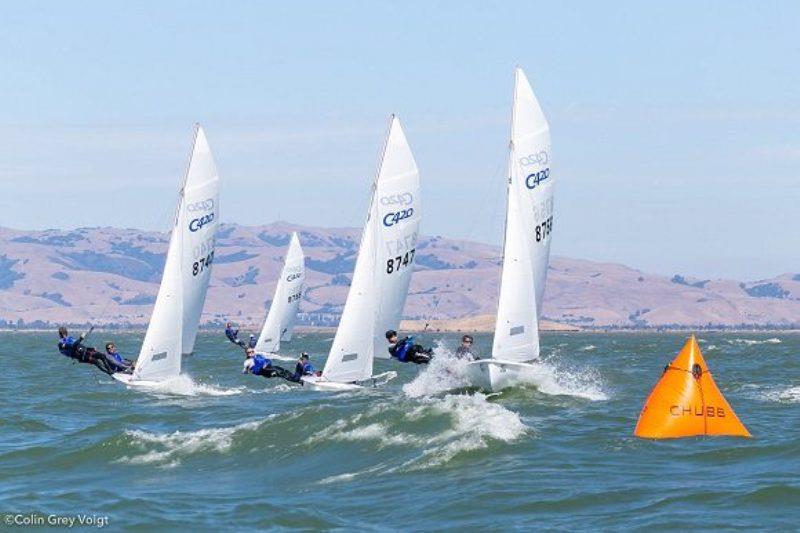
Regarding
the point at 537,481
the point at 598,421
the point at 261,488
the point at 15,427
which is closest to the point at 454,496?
the point at 537,481

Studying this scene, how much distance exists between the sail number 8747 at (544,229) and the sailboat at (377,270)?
438cm

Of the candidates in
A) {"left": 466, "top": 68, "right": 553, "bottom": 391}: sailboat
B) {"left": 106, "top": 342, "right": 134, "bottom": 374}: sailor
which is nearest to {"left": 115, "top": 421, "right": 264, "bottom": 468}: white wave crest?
{"left": 466, "top": 68, "right": 553, "bottom": 391}: sailboat

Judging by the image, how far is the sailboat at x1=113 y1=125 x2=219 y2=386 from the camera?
46.0 meters

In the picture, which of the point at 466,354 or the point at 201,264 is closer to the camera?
the point at 466,354

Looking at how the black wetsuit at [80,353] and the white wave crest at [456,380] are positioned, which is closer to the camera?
the white wave crest at [456,380]

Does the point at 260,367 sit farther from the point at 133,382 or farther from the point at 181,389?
the point at 133,382

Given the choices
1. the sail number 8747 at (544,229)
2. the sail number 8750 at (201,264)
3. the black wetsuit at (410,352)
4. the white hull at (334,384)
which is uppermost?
the sail number 8747 at (544,229)

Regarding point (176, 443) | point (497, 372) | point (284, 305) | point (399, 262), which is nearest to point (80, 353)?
point (399, 262)

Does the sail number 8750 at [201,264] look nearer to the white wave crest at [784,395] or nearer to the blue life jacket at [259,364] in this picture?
the blue life jacket at [259,364]

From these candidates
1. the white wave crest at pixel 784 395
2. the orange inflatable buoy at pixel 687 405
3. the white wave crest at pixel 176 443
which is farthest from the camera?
the white wave crest at pixel 784 395

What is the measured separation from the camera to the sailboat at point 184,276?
46.0 m

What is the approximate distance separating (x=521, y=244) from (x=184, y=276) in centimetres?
1357

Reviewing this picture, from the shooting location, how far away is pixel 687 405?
28.4 meters

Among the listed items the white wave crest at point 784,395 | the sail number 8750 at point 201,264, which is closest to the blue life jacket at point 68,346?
the sail number 8750 at point 201,264
